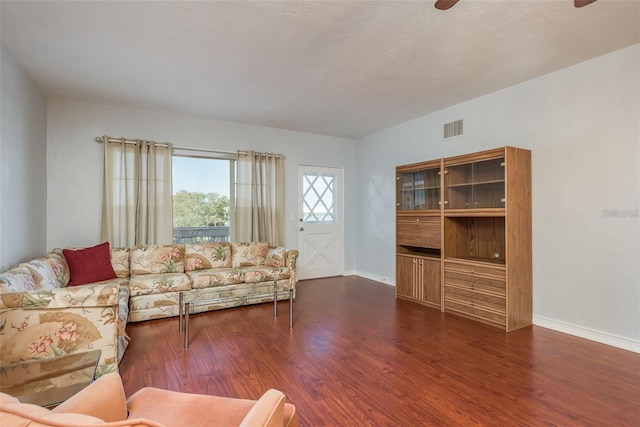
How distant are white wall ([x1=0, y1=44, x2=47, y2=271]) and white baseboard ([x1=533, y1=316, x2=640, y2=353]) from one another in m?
5.24

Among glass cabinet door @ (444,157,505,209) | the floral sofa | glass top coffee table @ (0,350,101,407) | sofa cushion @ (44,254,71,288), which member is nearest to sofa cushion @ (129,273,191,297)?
the floral sofa

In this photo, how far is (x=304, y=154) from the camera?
5820 millimetres

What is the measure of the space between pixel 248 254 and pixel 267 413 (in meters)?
3.88

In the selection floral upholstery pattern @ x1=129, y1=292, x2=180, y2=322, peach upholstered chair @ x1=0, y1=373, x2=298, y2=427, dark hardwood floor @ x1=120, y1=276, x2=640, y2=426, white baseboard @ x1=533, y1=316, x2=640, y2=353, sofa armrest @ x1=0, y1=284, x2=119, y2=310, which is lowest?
dark hardwood floor @ x1=120, y1=276, x2=640, y2=426

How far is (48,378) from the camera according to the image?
1525 millimetres

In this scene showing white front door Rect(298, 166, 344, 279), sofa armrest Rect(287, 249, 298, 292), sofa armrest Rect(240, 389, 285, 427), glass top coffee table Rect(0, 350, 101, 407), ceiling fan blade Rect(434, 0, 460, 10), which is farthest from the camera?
white front door Rect(298, 166, 344, 279)

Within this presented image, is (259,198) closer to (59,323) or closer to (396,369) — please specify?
(59,323)

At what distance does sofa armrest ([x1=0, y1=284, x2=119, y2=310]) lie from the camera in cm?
198

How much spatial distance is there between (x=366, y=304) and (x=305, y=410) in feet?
7.96

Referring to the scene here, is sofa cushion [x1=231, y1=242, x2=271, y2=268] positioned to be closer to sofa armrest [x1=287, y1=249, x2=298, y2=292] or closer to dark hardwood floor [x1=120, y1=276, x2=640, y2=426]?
sofa armrest [x1=287, y1=249, x2=298, y2=292]

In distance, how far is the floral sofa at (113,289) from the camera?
1997 millimetres

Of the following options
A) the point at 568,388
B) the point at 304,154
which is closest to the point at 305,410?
the point at 568,388

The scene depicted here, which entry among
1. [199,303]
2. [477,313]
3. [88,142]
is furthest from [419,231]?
[88,142]

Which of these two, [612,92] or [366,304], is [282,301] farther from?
[612,92]
